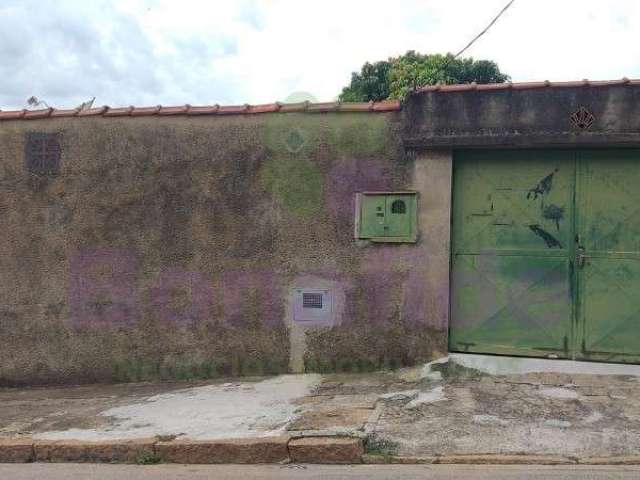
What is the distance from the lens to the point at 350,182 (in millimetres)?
6422

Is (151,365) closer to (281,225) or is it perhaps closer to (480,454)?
(281,225)

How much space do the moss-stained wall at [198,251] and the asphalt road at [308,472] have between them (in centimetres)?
207

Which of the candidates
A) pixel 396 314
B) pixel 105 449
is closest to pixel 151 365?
pixel 105 449

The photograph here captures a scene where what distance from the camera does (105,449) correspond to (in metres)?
4.79

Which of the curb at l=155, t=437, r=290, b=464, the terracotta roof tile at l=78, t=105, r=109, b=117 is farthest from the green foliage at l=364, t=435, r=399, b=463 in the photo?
the terracotta roof tile at l=78, t=105, r=109, b=117

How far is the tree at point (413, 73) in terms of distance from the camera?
777 inches

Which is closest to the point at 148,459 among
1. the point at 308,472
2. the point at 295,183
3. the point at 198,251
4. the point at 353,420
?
the point at 308,472

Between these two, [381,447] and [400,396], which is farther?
[400,396]

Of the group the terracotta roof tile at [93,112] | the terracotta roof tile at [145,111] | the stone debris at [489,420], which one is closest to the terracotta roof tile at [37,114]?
the terracotta roof tile at [93,112]

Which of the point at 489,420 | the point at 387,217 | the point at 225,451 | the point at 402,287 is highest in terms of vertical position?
the point at 387,217

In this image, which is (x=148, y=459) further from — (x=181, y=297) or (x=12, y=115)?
(x=12, y=115)

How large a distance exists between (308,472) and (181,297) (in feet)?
9.88

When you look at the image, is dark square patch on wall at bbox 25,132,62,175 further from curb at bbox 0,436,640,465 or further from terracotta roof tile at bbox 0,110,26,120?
curb at bbox 0,436,640,465

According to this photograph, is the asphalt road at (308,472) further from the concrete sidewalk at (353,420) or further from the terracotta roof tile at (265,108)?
the terracotta roof tile at (265,108)
